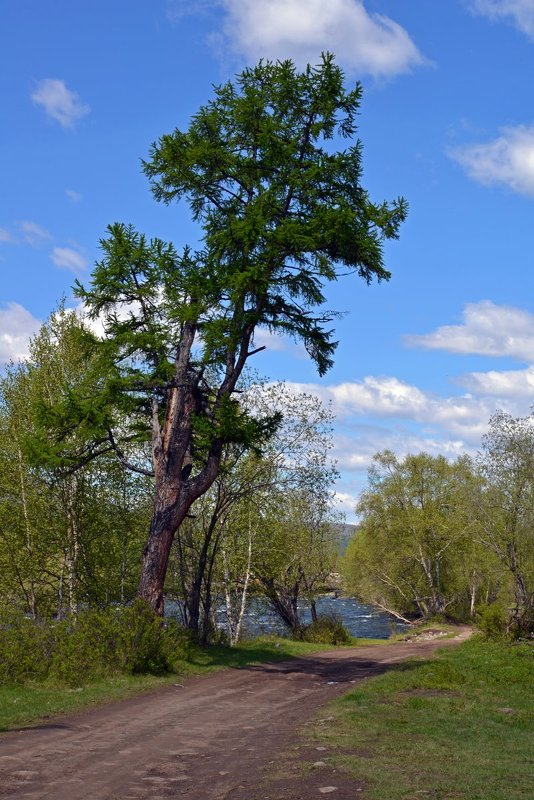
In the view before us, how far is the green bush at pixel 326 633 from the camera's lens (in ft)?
115

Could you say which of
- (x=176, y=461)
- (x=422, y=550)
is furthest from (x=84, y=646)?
(x=422, y=550)

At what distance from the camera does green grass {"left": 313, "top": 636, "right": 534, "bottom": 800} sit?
820cm

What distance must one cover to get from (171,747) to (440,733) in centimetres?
413

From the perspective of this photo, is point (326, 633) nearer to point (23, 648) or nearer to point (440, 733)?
point (23, 648)

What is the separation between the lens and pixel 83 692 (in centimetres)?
1594

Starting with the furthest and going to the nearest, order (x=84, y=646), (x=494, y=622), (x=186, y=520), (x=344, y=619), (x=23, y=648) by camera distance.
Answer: (x=344, y=619) → (x=186, y=520) → (x=494, y=622) → (x=84, y=646) → (x=23, y=648)

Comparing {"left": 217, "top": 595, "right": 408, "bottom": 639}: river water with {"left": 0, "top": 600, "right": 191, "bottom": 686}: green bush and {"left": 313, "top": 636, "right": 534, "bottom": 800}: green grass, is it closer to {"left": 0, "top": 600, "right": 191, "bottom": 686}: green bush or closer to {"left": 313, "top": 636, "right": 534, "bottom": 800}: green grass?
{"left": 0, "top": 600, "right": 191, "bottom": 686}: green bush

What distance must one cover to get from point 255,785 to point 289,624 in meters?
31.6

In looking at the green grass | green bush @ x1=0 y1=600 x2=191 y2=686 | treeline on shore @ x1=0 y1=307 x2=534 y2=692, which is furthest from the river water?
the green grass

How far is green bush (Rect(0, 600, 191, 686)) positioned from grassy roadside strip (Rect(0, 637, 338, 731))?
0.35 metres

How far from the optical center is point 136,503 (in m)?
32.3

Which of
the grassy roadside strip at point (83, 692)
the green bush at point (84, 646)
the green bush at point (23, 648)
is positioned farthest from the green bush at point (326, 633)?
the green bush at point (23, 648)

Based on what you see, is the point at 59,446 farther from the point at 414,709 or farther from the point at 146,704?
the point at 414,709

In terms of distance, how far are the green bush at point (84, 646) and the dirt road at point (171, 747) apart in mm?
1412
